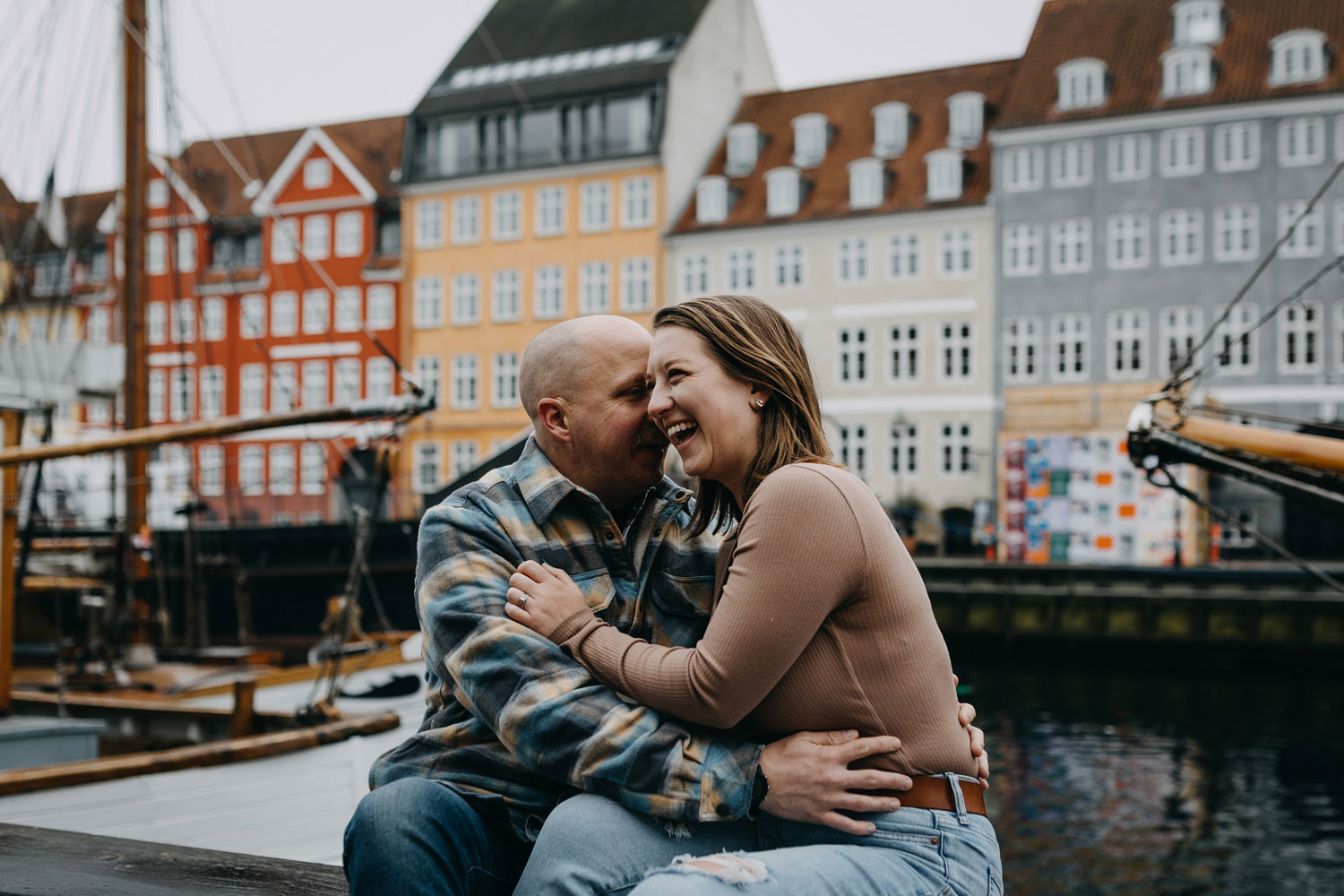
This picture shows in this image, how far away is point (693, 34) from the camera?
3338 centimetres

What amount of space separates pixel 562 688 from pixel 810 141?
104 ft

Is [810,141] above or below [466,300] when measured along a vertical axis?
above

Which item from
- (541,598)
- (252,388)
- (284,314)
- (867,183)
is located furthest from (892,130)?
(541,598)

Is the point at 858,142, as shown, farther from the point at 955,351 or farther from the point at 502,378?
the point at 502,378

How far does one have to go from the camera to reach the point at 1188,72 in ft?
92.0

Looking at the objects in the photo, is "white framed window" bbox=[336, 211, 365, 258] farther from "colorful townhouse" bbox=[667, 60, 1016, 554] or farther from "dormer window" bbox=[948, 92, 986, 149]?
"dormer window" bbox=[948, 92, 986, 149]

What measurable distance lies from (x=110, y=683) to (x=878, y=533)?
769 cm

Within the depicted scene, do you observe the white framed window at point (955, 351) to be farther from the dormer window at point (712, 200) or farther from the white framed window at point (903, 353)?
the dormer window at point (712, 200)

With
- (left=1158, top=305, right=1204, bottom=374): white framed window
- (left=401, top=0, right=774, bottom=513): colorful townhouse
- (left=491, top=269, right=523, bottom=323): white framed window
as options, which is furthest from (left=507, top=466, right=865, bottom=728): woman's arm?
(left=491, top=269, right=523, bottom=323): white framed window

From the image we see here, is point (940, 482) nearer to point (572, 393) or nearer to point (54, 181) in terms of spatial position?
point (54, 181)

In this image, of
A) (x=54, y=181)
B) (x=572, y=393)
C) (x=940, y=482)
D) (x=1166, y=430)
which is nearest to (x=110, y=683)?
(x=1166, y=430)

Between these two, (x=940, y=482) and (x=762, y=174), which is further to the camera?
(x=762, y=174)

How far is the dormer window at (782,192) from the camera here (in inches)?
1251

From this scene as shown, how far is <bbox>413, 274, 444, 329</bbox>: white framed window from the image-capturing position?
115ft
